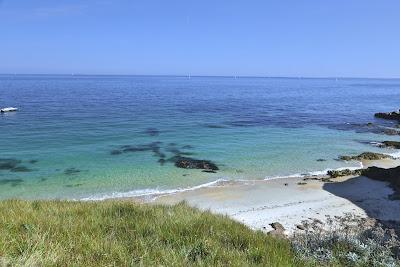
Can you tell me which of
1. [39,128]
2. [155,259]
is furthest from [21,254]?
[39,128]

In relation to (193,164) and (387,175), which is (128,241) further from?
(193,164)

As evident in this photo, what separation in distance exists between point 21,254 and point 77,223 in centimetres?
239

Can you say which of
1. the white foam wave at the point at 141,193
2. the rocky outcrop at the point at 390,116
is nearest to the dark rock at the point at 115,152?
the white foam wave at the point at 141,193

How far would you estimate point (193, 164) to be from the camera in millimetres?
27781

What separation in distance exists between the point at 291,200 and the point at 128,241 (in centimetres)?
1402

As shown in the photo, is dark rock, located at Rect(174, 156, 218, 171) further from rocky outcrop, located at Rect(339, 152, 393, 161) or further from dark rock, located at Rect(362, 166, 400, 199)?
rocky outcrop, located at Rect(339, 152, 393, 161)

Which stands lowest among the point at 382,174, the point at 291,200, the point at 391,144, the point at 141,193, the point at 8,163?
the point at 391,144

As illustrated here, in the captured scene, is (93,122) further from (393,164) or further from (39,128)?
(393,164)

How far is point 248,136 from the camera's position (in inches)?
1565

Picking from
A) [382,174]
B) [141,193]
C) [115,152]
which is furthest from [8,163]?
[382,174]

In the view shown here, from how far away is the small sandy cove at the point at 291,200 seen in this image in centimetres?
1766

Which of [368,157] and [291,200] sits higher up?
[291,200]

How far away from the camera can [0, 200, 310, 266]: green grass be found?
6547mm

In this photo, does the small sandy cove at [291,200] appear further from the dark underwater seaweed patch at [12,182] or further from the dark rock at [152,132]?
the dark rock at [152,132]
